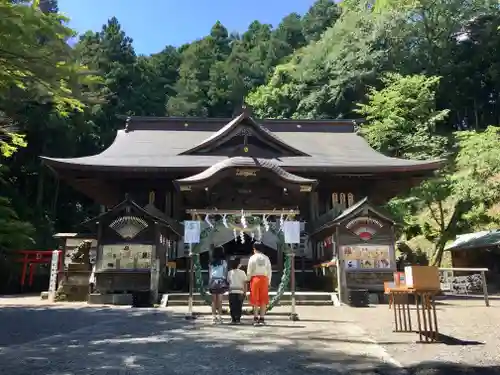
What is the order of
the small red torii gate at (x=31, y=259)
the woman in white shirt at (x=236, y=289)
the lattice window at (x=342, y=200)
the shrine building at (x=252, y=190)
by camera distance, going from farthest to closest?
the small red torii gate at (x=31, y=259), the lattice window at (x=342, y=200), the shrine building at (x=252, y=190), the woman in white shirt at (x=236, y=289)

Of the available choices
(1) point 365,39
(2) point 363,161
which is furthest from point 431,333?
(1) point 365,39

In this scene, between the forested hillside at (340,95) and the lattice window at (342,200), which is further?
the forested hillside at (340,95)

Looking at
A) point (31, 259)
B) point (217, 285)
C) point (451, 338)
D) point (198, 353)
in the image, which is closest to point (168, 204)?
point (31, 259)

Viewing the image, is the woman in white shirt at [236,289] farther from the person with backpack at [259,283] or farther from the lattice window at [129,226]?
the lattice window at [129,226]

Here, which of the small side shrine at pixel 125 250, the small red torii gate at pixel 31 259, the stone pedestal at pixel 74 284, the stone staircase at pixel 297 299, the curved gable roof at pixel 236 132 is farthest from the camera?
the small red torii gate at pixel 31 259

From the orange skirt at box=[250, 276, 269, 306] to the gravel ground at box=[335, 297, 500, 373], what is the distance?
1.76m

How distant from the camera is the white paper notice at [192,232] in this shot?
9805 mm

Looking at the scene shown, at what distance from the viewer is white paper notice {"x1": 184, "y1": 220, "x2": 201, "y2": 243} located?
9805 millimetres

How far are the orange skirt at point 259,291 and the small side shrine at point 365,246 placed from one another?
15.2 ft

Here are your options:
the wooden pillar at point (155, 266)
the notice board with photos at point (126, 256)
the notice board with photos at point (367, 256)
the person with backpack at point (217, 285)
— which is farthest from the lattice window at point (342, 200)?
the person with backpack at point (217, 285)

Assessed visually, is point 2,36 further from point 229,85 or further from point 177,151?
point 229,85

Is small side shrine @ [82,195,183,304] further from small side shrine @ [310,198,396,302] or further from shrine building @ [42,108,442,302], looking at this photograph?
small side shrine @ [310,198,396,302]

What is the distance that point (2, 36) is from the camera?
5477mm

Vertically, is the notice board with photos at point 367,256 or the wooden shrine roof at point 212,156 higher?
the wooden shrine roof at point 212,156
